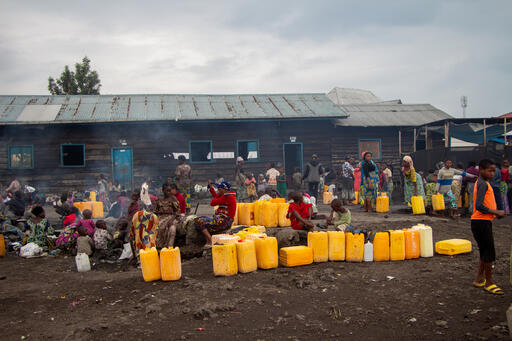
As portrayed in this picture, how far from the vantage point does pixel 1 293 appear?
6289 mm

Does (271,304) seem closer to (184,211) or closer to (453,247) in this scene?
(453,247)

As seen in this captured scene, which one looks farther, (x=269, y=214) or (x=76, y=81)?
(x=76, y=81)

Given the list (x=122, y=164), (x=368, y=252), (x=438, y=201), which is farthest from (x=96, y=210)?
(x=438, y=201)

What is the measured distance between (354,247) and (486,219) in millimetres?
2245

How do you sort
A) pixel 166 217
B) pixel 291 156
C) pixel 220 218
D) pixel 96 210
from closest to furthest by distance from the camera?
pixel 220 218 → pixel 166 217 → pixel 96 210 → pixel 291 156

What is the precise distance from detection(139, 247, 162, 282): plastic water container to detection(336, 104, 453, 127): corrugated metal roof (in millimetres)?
15142

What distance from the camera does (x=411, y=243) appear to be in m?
7.03

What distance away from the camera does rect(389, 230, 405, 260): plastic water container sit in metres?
6.93

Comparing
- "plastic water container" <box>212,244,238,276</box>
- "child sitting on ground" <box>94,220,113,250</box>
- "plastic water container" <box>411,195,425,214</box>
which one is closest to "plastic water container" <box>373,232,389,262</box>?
"plastic water container" <box>212,244,238,276</box>

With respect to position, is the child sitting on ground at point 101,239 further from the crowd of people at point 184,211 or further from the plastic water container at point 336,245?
the plastic water container at point 336,245

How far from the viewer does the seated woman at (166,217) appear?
797 centimetres

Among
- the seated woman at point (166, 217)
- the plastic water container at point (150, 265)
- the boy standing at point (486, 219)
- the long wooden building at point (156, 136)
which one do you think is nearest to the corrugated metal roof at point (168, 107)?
the long wooden building at point (156, 136)

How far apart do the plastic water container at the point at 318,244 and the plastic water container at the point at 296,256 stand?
0.09 m

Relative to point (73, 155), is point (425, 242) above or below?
below
